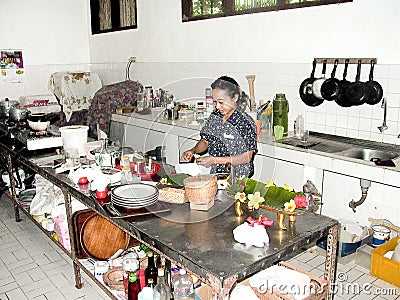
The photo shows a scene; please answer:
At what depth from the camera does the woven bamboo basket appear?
2002mm

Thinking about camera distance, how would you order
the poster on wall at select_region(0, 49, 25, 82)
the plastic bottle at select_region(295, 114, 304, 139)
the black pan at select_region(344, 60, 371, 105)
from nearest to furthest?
the black pan at select_region(344, 60, 371, 105) < the plastic bottle at select_region(295, 114, 304, 139) < the poster on wall at select_region(0, 49, 25, 82)

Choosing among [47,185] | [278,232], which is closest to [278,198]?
[278,232]

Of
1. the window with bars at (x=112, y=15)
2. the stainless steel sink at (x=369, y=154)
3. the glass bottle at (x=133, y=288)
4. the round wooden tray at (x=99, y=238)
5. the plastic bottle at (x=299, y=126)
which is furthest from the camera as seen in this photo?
the window with bars at (x=112, y=15)

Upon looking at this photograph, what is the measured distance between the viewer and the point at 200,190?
200 centimetres

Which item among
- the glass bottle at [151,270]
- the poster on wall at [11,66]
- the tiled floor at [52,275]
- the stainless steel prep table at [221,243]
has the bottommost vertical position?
the tiled floor at [52,275]

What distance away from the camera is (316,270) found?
10.3 feet

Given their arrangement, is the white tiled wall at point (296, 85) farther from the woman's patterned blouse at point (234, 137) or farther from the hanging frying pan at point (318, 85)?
the woman's patterned blouse at point (234, 137)

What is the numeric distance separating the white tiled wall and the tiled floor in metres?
1.17

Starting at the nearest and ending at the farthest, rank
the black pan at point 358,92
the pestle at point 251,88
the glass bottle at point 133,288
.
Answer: the glass bottle at point 133,288
the black pan at point 358,92
the pestle at point 251,88

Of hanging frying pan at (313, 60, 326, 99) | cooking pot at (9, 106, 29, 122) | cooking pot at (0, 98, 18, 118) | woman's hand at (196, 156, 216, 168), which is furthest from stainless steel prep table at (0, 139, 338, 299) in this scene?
cooking pot at (0, 98, 18, 118)

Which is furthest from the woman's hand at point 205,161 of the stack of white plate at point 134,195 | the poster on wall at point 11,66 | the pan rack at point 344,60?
the poster on wall at point 11,66

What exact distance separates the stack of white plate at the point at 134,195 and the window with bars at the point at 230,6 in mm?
2525

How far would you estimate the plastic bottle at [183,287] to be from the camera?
209 centimetres

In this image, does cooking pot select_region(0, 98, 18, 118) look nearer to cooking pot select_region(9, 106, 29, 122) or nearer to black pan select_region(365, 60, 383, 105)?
cooking pot select_region(9, 106, 29, 122)
